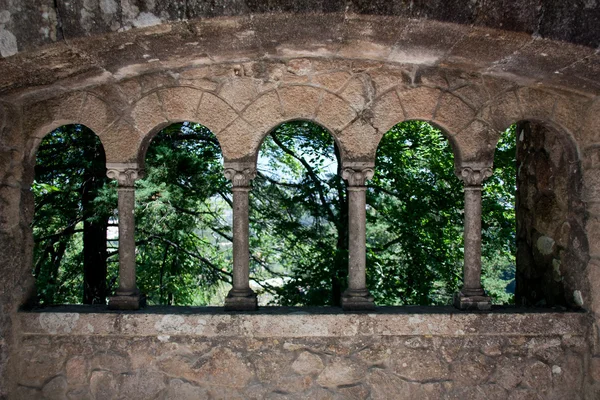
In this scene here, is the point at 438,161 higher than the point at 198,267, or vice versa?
the point at 438,161

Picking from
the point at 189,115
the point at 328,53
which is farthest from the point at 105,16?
the point at 328,53

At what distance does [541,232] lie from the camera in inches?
163

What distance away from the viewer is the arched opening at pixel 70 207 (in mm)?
6051

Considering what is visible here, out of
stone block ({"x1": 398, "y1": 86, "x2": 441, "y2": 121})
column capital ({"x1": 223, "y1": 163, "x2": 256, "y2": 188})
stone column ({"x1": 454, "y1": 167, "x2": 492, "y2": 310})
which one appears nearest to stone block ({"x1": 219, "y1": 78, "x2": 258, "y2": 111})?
column capital ({"x1": 223, "y1": 163, "x2": 256, "y2": 188})

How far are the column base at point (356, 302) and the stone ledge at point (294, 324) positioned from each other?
90mm

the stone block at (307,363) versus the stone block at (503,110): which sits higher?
the stone block at (503,110)

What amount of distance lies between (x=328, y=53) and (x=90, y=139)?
365 cm

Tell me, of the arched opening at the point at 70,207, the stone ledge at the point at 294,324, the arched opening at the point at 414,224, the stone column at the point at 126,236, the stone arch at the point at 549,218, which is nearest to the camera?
the stone ledge at the point at 294,324

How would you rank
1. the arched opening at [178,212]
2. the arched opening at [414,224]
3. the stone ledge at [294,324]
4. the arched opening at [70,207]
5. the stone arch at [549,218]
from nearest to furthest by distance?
the stone ledge at [294,324] < the stone arch at [549,218] < the arched opening at [178,212] < the arched opening at [70,207] < the arched opening at [414,224]

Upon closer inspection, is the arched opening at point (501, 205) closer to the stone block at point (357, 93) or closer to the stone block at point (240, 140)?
the stone block at point (357, 93)

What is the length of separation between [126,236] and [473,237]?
7.85ft

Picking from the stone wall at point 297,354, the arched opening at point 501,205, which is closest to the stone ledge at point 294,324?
the stone wall at point 297,354

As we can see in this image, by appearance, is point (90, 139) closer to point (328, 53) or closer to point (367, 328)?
point (328, 53)

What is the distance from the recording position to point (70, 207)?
6289 millimetres
